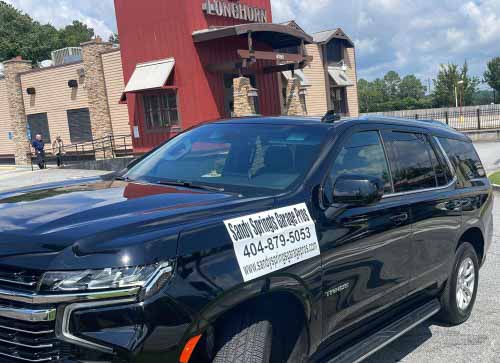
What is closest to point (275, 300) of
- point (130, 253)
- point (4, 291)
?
point (130, 253)

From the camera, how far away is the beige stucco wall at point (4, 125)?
1311 inches

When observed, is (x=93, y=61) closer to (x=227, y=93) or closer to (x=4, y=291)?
(x=227, y=93)

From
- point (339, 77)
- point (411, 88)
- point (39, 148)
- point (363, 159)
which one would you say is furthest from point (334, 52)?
point (411, 88)

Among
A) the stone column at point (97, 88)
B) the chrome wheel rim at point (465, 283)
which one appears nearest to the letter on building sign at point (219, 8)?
the stone column at point (97, 88)

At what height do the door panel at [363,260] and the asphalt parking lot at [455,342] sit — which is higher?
the door panel at [363,260]

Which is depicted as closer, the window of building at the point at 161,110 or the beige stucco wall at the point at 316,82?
the window of building at the point at 161,110

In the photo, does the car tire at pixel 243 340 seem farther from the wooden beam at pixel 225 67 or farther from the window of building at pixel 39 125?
the window of building at pixel 39 125

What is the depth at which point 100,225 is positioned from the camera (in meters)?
2.51

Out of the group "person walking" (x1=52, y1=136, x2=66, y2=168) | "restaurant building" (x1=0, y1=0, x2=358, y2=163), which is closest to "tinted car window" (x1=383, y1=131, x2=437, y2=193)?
"restaurant building" (x1=0, y1=0, x2=358, y2=163)

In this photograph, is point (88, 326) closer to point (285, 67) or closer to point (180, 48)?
point (180, 48)

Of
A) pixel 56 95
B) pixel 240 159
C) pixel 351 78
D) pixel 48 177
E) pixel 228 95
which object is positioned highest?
pixel 56 95

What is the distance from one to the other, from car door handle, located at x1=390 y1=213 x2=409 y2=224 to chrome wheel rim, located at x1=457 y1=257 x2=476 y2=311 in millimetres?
1282

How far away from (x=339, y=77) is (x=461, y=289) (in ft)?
101

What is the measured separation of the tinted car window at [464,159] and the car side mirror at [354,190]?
1893 millimetres
